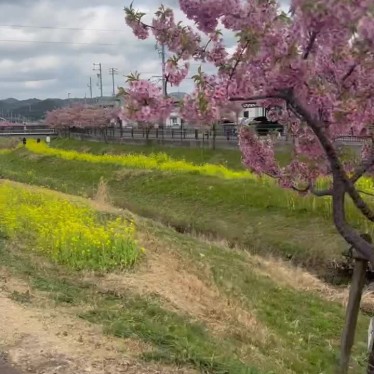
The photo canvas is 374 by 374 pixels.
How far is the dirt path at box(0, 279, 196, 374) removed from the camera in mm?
5395

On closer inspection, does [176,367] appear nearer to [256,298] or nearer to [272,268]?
[256,298]

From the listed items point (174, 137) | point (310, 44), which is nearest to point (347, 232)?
point (310, 44)

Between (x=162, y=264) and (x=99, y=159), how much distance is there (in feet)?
107

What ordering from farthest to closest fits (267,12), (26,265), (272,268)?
1. (272,268)
2. (26,265)
3. (267,12)

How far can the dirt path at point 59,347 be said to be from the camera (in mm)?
5395

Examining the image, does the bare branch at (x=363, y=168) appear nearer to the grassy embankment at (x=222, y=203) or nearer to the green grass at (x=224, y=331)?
the green grass at (x=224, y=331)

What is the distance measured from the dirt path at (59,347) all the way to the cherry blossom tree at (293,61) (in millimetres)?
2280

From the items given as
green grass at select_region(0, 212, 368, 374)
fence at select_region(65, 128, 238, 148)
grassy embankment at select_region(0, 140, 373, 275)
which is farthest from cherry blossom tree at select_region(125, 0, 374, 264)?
fence at select_region(65, 128, 238, 148)

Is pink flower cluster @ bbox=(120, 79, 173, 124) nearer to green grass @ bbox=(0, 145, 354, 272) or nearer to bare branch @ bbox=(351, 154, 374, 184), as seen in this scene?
bare branch @ bbox=(351, 154, 374, 184)

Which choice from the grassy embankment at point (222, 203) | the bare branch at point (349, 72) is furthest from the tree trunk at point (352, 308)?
the grassy embankment at point (222, 203)

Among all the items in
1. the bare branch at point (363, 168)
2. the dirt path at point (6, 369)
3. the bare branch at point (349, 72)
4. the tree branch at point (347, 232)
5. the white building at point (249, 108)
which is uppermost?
the bare branch at point (349, 72)

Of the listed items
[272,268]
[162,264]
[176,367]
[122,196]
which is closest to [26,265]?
[162,264]

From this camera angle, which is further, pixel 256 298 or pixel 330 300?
pixel 330 300

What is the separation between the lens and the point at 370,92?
437 cm
